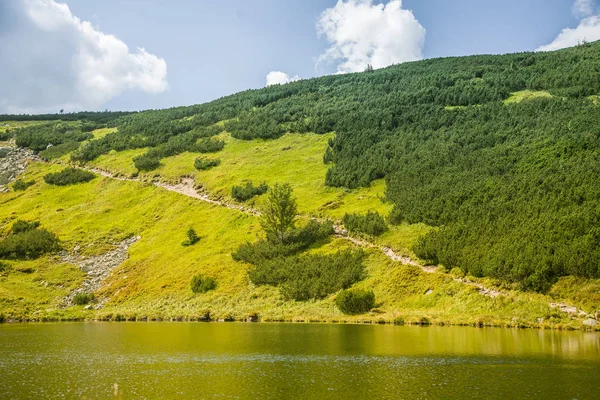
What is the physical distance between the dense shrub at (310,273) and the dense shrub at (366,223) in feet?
22.2

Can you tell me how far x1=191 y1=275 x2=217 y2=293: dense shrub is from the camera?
71.8 m

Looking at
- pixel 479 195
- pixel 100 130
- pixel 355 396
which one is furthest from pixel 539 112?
pixel 100 130

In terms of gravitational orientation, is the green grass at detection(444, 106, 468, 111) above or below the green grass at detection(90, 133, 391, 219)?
above

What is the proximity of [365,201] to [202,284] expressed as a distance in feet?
117

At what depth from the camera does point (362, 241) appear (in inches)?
3017

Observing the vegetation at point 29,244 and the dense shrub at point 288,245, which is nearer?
Answer: the dense shrub at point 288,245

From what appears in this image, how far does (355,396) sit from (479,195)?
5679 centimetres

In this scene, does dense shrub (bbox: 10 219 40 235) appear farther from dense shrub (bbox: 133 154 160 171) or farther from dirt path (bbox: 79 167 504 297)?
dense shrub (bbox: 133 154 160 171)

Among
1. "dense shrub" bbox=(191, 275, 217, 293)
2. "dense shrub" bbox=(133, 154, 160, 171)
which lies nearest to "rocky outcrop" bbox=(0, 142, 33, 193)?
"dense shrub" bbox=(133, 154, 160, 171)

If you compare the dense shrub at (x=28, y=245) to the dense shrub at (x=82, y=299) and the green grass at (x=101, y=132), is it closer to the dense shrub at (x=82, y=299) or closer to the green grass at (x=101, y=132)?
the dense shrub at (x=82, y=299)

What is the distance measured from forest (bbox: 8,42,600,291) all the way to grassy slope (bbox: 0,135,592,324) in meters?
4.34

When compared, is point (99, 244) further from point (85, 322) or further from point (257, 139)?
point (257, 139)

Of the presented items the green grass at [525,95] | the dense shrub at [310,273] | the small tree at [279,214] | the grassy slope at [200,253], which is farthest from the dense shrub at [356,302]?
the green grass at [525,95]

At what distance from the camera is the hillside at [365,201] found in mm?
56125
